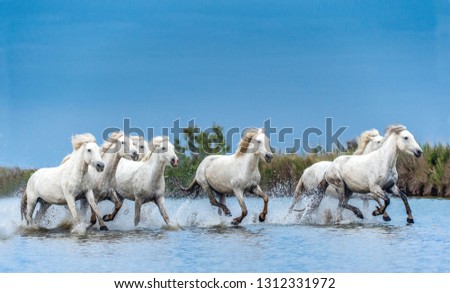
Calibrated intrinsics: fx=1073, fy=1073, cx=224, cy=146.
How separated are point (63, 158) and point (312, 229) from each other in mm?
4268

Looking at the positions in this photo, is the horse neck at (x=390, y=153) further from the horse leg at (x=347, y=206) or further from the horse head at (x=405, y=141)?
the horse leg at (x=347, y=206)

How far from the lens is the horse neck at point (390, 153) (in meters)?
17.6

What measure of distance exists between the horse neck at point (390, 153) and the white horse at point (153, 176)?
3500 millimetres

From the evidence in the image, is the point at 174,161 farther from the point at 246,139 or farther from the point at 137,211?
the point at 246,139

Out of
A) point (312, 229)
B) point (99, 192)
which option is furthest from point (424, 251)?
point (99, 192)

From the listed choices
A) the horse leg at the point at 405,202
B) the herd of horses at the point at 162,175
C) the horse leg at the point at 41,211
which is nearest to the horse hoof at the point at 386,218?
the herd of horses at the point at 162,175

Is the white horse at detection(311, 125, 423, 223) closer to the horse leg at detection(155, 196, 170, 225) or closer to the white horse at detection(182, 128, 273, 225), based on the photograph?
the white horse at detection(182, 128, 273, 225)

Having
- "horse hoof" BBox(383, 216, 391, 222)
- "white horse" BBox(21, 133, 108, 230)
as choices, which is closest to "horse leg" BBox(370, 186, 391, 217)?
"horse hoof" BBox(383, 216, 391, 222)

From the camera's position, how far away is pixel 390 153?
17688 millimetres

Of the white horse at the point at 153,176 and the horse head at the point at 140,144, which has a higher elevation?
the horse head at the point at 140,144

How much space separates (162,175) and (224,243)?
166cm

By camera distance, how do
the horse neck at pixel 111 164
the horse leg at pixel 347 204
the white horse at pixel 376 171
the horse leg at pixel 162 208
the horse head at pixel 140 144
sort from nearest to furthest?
the horse leg at pixel 162 208
the horse neck at pixel 111 164
the white horse at pixel 376 171
the horse head at pixel 140 144
the horse leg at pixel 347 204

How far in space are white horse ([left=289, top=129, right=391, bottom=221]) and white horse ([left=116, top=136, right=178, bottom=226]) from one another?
9.20 feet

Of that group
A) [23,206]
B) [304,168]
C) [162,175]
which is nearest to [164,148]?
[162,175]
